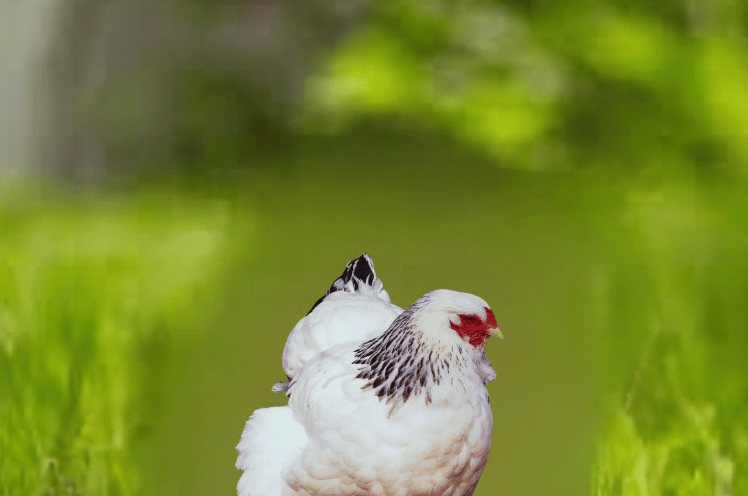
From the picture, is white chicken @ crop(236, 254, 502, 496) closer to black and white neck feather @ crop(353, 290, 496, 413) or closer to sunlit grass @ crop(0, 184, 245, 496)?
black and white neck feather @ crop(353, 290, 496, 413)

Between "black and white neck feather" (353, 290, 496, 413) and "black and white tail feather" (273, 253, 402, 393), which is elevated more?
"black and white tail feather" (273, 253, 402, 393)

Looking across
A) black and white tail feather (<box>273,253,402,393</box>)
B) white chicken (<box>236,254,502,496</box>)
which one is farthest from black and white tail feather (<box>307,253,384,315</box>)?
white chicken (<box>236,254,502,496</box>)

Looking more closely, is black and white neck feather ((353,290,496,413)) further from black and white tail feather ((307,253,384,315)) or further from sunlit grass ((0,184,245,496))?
sunlit grass ((0,184,245,496))

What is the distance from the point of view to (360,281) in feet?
4.09

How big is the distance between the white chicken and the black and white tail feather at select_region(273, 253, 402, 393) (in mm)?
241

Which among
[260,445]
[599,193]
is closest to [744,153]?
[599,193]

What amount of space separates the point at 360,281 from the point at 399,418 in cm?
41

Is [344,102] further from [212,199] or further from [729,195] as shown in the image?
[729,195]

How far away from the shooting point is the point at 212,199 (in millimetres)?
1342

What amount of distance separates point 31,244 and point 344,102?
836 mm

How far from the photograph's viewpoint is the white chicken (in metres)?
0.89

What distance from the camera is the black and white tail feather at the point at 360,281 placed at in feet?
4.08

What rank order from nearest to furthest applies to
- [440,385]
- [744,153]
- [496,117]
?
1. [440,385]
2. [744,153]
3. [496,117]

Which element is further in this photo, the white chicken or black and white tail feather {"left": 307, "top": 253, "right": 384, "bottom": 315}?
black and white tail feather {"left": 307, "top": 253, "right": 384, "bottom": 315}
